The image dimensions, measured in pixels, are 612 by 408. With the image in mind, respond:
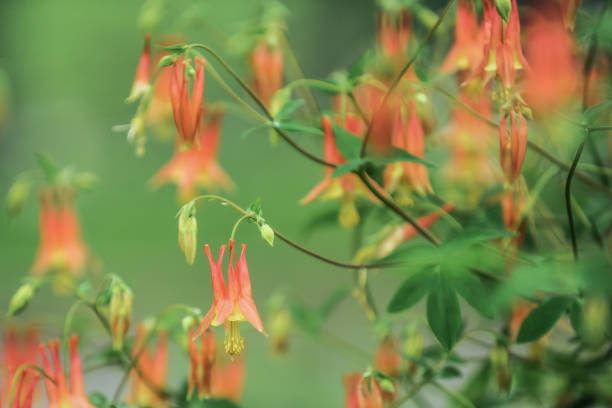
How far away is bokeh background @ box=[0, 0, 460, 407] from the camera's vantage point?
497 centimetres

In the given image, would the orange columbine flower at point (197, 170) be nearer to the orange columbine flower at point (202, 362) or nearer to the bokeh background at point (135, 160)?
the orange columbine flower at point (202, 362)

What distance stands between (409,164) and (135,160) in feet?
19.2

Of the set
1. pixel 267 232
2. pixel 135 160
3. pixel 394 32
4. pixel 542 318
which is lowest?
pixel 135 160

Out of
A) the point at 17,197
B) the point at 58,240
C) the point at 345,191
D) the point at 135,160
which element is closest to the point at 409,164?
the point at 345,191

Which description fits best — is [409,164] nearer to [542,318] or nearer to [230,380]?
[542,318]

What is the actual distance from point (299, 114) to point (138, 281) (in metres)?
3.96

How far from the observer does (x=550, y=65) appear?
4.23 feet

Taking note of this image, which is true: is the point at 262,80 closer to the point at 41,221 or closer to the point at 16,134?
the point at 41,221

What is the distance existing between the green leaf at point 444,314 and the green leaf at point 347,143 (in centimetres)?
19

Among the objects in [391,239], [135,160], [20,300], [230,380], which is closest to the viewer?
[20,300]

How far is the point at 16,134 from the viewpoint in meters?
7.49

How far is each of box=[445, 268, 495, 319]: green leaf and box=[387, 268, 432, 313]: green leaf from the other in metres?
0.04

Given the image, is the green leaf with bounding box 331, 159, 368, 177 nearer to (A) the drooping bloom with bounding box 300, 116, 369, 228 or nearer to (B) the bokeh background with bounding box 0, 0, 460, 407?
(A) the drooping bloom with bounding box 300, 116, 369, 228

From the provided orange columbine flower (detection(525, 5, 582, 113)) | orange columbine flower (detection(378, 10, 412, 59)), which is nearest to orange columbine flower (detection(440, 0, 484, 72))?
orange columbine flower (detection(525, 5, 582, 113))
